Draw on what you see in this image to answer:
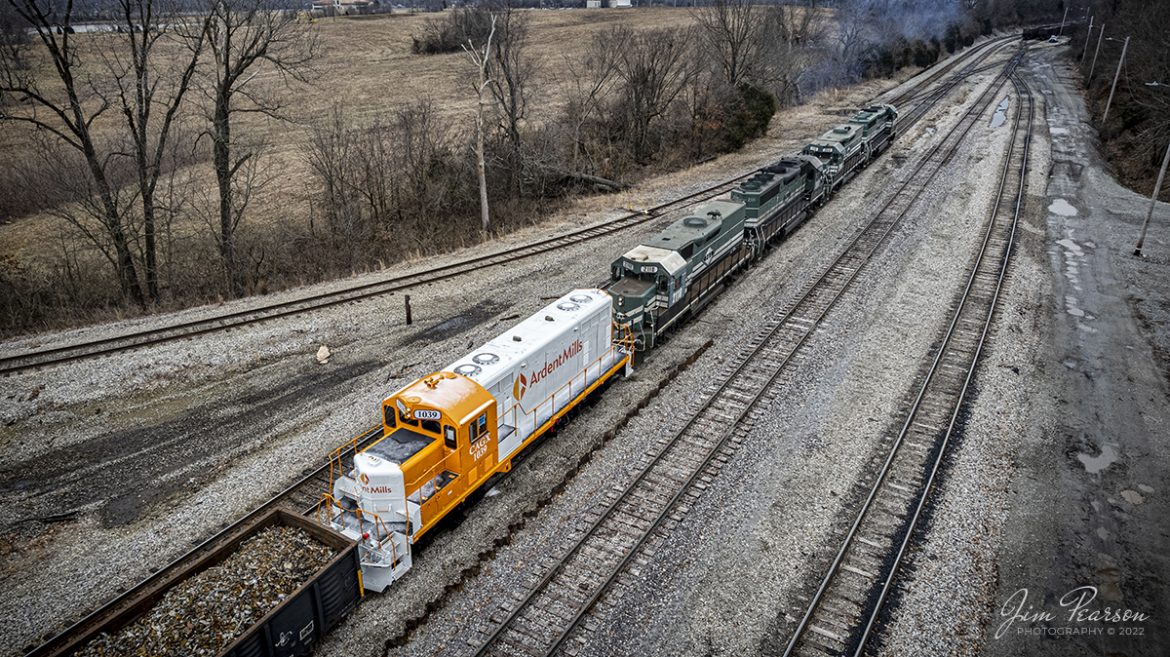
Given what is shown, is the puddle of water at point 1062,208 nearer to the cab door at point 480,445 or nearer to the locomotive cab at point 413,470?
the cab door at point 480,445

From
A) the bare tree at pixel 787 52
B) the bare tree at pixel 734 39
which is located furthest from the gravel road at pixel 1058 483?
the bare tree at pixel 787 52

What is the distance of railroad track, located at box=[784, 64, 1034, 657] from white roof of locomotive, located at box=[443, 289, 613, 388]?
25.9ft

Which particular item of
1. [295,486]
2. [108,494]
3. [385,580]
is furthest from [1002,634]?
[108,494]

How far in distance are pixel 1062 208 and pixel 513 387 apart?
32.4 m

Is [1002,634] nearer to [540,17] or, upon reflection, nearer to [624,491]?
[624,491]

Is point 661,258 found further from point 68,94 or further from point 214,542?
point 68,94

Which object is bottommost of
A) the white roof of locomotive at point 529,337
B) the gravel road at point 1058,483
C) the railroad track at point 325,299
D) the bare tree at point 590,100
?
the gravel road at point 1058,483

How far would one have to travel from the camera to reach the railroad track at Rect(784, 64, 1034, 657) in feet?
41.1

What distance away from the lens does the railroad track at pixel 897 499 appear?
1252cm

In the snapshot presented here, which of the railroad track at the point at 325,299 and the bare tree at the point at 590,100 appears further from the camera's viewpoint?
the bare tree at the point at 590,100

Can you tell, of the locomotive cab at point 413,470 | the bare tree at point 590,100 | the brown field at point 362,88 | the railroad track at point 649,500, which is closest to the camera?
the railroad track at point 649,500

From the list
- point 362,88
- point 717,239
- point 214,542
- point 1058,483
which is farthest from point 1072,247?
point 362,88

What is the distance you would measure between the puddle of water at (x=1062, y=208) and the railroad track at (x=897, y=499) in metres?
9.68

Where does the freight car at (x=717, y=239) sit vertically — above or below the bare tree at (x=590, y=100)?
below
